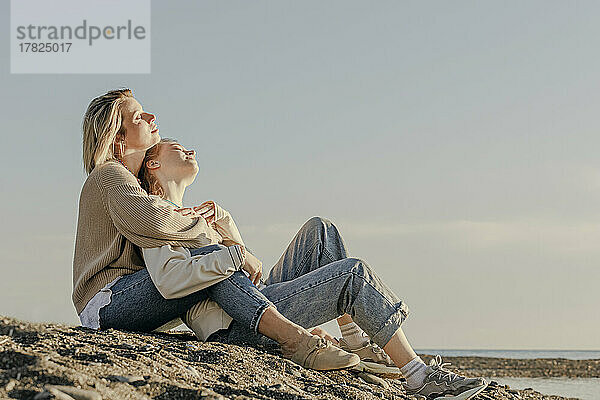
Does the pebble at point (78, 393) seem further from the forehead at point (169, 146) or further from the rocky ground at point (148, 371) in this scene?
the forehead at point (169, 146)

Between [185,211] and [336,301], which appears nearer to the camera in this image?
[336,301]

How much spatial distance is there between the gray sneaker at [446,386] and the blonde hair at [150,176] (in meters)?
1.98

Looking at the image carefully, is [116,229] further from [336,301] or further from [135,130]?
[336,301]

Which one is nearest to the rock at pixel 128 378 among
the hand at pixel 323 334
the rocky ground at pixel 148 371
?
the rocky ground at pixel 148 371

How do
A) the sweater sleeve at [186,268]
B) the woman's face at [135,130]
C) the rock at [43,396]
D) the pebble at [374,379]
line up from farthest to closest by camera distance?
the woman's face at [135,130], the pebble at [374,379], the sweater sleeve at [186,268], the rock at [43,396]

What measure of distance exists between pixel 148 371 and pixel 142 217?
108cm

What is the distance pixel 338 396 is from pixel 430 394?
71 centimetres

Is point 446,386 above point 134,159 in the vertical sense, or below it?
below

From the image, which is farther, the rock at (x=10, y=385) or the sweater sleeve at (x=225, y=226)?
the sweater sleeve at (x=225, y=226)

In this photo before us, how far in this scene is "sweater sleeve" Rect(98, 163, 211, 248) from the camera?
3.86 meters

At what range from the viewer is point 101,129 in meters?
4.27

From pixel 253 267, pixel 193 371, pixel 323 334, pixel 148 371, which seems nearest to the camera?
pixel 148 371

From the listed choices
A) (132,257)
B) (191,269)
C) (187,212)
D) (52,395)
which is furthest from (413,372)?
(52,395)

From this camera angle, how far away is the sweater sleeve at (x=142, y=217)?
3.86 m
